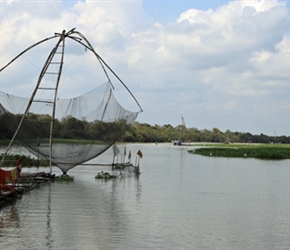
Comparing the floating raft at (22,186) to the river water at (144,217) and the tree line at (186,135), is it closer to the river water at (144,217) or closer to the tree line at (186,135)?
the river water at (144,217)

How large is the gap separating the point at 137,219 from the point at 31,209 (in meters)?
2.69

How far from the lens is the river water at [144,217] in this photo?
10633 mm

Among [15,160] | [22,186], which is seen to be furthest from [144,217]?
[15,160]

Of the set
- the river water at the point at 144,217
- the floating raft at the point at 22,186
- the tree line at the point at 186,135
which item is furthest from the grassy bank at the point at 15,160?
the tree line at the point at 186,135

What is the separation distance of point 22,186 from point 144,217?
4780 mm

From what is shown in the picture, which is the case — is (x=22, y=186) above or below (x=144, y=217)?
above

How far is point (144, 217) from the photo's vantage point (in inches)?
526

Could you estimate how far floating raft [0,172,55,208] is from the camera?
46.3ft

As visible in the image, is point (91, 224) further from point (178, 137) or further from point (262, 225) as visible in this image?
→ point (178, 137)

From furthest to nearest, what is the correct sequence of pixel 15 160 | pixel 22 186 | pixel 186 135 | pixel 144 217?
pixel 186 135 → pixel 15 160 → pixel 22 186 → pixel 144 217

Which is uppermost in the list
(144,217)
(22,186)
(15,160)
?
(15,160)

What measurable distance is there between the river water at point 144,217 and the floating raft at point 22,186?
20cm

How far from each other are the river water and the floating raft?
20 cm

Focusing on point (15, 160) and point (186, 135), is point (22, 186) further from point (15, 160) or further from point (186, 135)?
point (186, 135)
